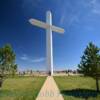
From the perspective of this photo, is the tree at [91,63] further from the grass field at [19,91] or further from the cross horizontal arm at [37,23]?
the cross horizontal arm at [37,23]

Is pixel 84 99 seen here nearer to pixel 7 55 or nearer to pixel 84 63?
pixel 84 63

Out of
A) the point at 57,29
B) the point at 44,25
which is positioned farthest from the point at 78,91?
the point at 57,29

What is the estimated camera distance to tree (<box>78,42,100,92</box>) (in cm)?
2378

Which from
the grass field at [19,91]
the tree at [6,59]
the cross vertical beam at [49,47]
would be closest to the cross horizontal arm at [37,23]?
the cross vertical beam at [49,47]

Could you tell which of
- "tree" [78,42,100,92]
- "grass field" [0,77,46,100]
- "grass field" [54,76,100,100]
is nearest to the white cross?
"grass field" [54,76,100,100]

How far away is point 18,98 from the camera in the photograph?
18.5m

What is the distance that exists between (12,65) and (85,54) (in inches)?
447

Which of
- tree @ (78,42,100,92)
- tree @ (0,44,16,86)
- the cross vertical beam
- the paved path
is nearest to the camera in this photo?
the paved path

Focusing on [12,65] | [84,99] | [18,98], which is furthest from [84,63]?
[12,65]

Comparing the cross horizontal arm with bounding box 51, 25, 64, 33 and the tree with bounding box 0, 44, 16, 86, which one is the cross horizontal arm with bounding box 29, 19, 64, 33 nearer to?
the cross horizontal arm with bounding box 51, 25, 64, 33

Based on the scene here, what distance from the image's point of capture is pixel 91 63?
79.2 feet

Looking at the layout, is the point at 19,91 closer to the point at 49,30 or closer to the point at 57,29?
the point at 49,30

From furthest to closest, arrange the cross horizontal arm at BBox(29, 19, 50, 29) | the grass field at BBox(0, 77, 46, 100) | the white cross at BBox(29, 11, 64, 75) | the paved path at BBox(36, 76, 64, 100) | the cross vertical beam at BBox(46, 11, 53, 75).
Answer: the cross horizontal arm at BBox(29, 19, 50, 29), the white cross at BBox(29, 11, 64, 75), the cross vertical beam at BBox(46, 11, 53, 75), the grass field at BBox(0, 77, 46, 100), the paved path at BBox(36, 76, 64, 100)

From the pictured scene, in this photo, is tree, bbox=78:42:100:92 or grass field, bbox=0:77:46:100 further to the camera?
tree, bbox=78:42:100:92
